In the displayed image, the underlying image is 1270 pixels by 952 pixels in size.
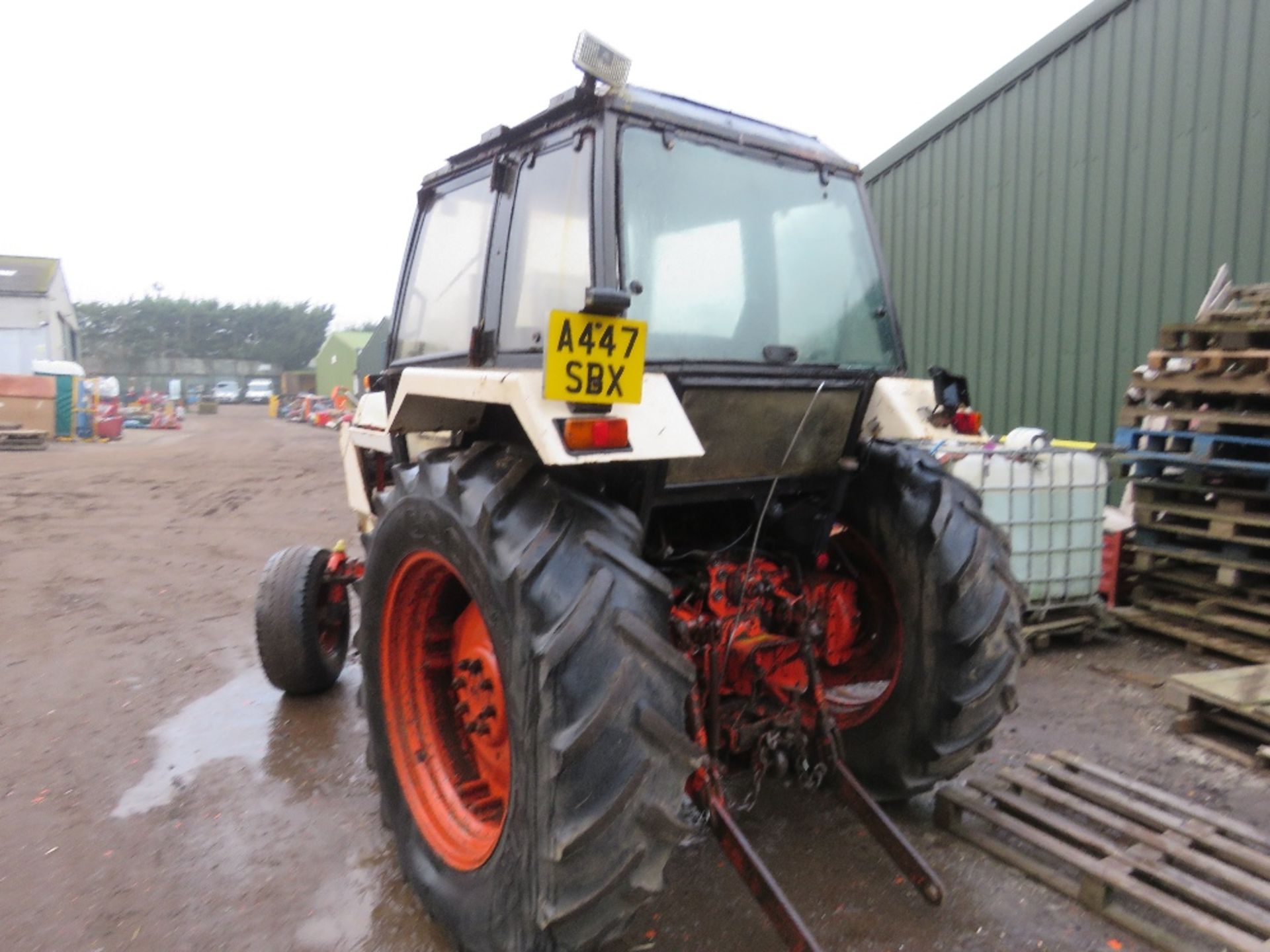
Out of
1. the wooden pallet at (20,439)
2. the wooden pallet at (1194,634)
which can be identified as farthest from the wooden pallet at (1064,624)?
the wooden pallet at (20,439)

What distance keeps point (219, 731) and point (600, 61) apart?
142 inches

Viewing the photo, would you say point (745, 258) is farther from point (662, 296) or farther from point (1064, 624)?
point (1064, 624)

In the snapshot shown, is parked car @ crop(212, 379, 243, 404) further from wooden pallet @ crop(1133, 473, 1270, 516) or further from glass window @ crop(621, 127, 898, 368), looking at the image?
glass window @ crop(621, 127, 898, 368)

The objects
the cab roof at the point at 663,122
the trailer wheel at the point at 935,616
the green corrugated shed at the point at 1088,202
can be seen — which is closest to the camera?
the cab roof at the point at 663,122

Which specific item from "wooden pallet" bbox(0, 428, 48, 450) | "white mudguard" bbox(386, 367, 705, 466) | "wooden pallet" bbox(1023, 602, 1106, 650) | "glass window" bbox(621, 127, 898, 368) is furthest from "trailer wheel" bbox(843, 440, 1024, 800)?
"wooden pallet" bbox(0, 428, 48, 450)

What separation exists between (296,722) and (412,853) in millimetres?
1928

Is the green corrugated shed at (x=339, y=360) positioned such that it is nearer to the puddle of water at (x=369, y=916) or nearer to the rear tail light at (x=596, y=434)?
the puddle of water at (x=369, y=916)

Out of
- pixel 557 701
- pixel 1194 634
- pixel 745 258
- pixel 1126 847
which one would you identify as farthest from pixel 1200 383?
pixel 557 701

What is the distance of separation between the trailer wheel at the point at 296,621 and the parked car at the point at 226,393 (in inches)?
2018

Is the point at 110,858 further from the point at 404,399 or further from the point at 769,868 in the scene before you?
the point at 769,868

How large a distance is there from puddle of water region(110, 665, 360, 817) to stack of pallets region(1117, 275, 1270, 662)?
5.09 m

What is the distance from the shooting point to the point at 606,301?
1.98 meters

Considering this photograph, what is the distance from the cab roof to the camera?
95.2 inches

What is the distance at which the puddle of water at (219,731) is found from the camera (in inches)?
142
